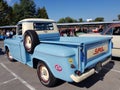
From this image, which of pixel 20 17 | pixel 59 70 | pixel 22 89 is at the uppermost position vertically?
pixel 20 17

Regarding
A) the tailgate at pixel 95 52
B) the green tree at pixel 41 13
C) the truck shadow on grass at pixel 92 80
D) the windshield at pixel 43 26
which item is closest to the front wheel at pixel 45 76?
the truck shadow on grass at pixel 92 80

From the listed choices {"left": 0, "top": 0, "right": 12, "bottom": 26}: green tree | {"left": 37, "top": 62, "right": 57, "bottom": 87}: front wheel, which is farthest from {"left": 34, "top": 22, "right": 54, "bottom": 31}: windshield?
{"left": 0, "top": 0, "right": 12, "bottom": 26}: green tree

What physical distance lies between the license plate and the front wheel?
1150mm

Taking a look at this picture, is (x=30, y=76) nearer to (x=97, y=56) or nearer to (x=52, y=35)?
(x=52, y=35)

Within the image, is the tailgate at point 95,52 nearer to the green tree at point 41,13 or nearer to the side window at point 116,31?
the side window at point 116,31

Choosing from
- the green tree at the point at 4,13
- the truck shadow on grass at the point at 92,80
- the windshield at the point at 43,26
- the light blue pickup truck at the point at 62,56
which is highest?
the green tree at the point at 4,13

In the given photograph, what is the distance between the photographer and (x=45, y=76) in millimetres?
4766

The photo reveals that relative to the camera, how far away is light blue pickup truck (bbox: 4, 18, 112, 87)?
378 cm

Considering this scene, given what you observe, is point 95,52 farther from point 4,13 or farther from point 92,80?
point 4,13

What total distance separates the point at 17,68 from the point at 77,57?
146 inches

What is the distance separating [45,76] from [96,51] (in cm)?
163

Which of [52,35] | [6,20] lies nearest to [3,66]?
[52,35]

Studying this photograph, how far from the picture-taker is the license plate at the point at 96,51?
4.20m

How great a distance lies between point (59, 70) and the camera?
155 inches
